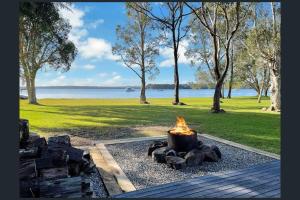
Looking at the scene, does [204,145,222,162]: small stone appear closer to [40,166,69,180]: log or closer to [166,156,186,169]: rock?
[166,156,186,169]: rock

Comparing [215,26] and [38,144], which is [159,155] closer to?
[38,144]

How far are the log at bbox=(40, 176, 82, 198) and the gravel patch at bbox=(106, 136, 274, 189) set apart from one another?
118cm

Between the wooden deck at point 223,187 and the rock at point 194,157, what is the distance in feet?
4.03

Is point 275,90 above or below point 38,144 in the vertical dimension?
above

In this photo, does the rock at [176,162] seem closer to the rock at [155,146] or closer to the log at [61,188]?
the rock at [155,146]

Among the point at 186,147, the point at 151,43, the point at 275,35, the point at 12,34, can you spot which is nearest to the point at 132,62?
the point at 151,43

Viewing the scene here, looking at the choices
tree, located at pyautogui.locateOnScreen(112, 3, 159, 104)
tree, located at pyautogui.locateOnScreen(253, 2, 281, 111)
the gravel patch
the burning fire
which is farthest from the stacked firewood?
tree, located at pyautogui.locateOnScreen(112, 3, 159, 104)

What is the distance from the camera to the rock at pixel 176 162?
6113 millimetres

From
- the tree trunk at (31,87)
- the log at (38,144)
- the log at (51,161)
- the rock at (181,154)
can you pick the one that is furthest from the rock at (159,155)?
the tree trunk at (31,87)

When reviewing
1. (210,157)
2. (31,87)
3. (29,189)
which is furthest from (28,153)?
(31,87)

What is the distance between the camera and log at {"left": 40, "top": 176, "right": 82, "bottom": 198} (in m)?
4.20

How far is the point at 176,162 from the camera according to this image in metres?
6.15

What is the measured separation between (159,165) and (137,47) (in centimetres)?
2563

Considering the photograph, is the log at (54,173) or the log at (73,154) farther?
the log at (73,154)
